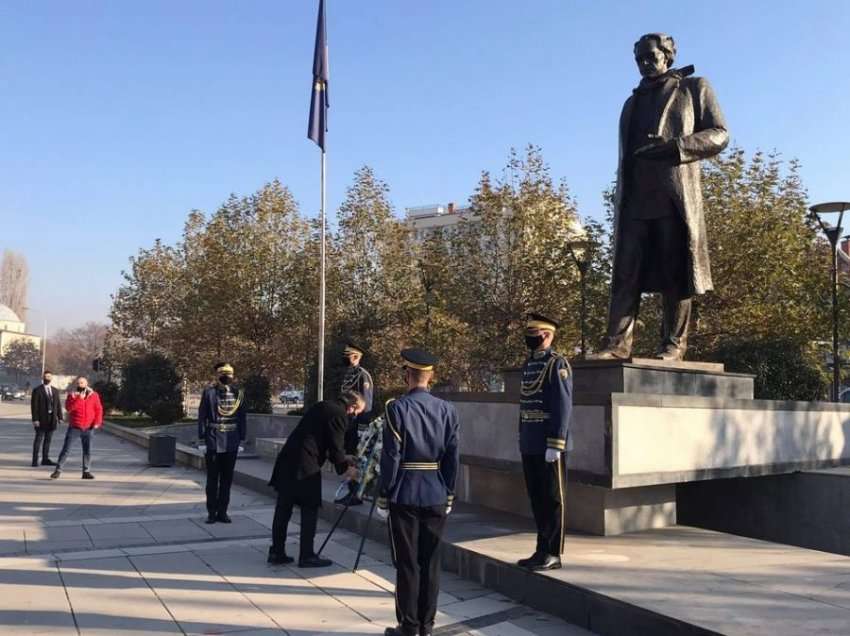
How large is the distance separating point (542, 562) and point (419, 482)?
4.74 feet

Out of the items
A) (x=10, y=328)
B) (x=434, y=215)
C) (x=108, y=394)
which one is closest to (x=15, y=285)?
(x=10, y=328)

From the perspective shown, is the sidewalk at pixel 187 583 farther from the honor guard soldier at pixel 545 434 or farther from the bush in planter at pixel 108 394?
the bush in planter at pixel 108 394

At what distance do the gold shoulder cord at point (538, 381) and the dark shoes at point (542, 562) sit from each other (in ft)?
4.10

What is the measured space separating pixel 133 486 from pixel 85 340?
107508 millimetres

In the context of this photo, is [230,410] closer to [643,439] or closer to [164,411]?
[643,439]

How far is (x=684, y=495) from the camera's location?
30.8 feet

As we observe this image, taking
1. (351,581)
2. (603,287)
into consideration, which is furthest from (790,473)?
(603,287)

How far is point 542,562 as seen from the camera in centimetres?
583

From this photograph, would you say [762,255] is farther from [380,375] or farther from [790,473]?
[790,473]

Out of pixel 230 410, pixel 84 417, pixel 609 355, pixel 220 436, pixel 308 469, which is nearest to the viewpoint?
pixel 308 469

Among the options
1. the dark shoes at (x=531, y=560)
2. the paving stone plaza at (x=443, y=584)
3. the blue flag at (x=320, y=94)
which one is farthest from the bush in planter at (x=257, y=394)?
the dark shoes at (x=531, y=560)

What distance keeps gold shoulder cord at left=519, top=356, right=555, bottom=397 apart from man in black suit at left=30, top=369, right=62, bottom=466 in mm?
12015

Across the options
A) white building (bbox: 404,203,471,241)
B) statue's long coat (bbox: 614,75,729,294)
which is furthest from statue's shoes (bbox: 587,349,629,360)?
white building (bbox: 404,203,471,241)

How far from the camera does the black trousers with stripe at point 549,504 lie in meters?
5.89
